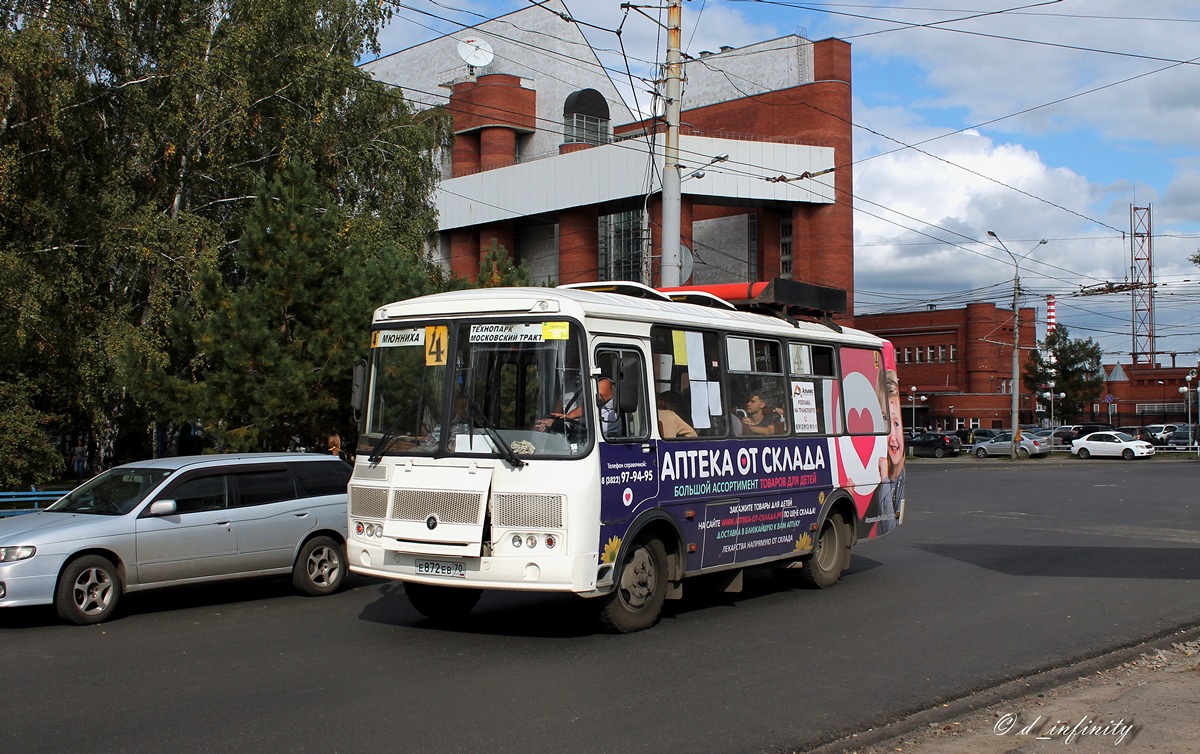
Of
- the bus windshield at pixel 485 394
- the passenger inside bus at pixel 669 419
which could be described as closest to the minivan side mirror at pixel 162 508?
the bus windshield at pixel 485 394

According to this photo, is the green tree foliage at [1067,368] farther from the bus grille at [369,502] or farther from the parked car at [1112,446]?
the bus grille at [369,502]

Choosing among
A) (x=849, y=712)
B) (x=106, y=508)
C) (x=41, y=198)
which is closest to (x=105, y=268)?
(x=41, y=198)

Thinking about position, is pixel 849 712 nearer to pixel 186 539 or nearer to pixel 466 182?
pixel 186 539

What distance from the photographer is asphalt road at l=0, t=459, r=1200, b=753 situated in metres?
6.42

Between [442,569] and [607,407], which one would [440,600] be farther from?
[607,407]

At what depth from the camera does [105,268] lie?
71.1ft

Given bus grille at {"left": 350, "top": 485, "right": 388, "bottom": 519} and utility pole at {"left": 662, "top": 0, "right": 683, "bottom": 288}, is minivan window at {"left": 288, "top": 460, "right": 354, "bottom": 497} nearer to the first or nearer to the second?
bus grille at {"left": 350, "top": 485, "right": 388, "bottom": 519}

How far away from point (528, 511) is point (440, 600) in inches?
79.4

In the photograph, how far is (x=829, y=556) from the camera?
12516mm

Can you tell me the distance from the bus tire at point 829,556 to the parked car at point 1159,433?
6415cm

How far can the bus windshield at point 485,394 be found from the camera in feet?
28.9

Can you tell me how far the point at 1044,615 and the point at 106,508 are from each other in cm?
924

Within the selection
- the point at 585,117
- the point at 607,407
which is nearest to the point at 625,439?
the point at 607,407

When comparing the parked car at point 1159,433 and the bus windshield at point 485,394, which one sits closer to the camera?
the bus windshield at point 485,394
